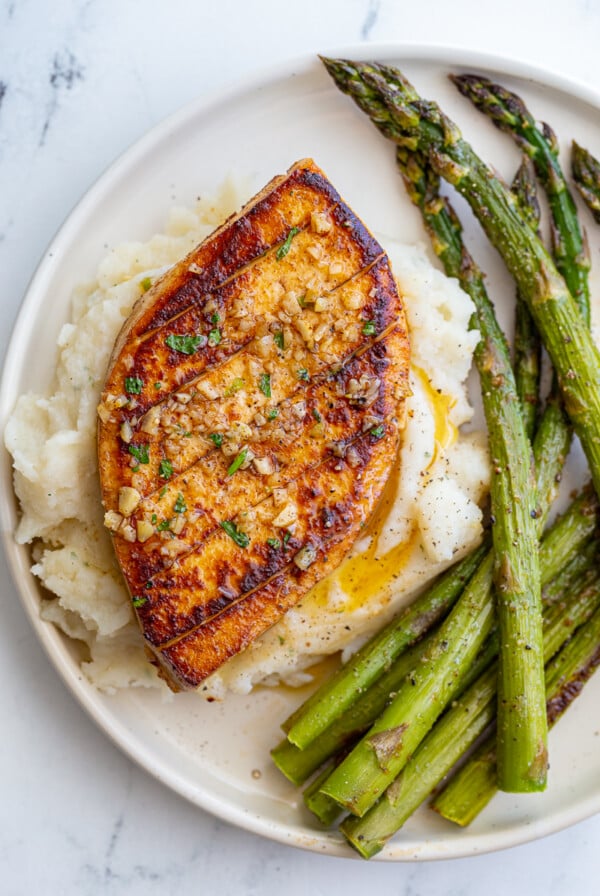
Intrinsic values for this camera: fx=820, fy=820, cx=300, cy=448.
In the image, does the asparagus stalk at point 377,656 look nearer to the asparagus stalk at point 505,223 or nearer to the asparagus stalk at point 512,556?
the asparagus stalk at point 512,556

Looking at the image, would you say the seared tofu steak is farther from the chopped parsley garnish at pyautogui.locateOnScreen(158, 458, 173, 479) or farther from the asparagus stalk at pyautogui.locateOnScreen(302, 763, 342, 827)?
the asparagus stalk at pyautogui.locateOnScreen(302, 763, 342, 827)

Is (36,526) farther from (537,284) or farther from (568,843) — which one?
(568,843)

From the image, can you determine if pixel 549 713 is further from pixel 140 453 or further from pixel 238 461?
pixel 140 453

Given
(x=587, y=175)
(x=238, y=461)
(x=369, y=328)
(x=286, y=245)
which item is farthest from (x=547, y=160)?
(x=238, y=461)

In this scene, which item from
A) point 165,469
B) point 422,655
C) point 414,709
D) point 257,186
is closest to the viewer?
point 165,469

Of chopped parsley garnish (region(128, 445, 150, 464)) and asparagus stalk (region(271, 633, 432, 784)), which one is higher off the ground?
chopped parsley garnish (region(128, 445, 150, 464))

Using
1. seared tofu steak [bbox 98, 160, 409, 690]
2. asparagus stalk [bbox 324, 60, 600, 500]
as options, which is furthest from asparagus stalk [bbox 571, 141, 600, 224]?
seared tofu steak [bbox 98, 160, 409, 690]
